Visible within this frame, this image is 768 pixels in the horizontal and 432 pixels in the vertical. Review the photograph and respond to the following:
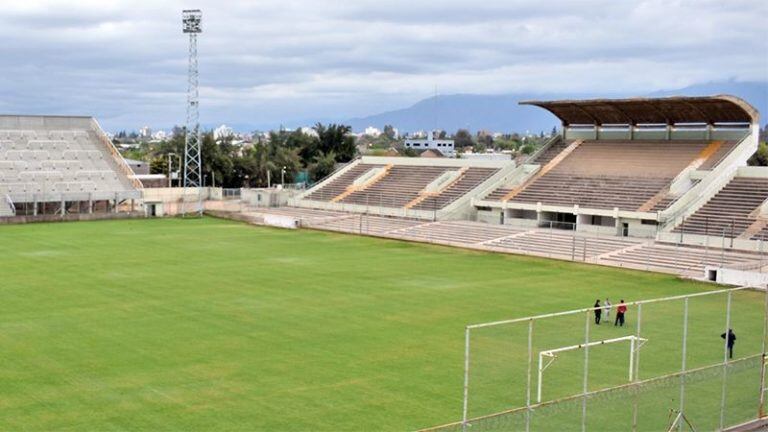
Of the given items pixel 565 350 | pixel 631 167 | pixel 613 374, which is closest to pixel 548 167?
pixel 631 167

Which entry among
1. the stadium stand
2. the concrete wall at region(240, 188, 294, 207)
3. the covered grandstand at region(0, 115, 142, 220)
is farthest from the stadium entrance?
the covered grandstand at region(0, 115, 142, 220)

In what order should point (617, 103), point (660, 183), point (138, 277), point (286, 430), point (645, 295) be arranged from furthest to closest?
point (617, 103), point (660, 183), point (138, 277), point (645, 295), point (286, 430)

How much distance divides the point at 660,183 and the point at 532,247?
12056 mm

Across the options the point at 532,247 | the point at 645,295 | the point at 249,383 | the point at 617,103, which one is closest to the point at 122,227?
the point at 532,247

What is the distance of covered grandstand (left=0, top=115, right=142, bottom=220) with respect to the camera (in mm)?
67938

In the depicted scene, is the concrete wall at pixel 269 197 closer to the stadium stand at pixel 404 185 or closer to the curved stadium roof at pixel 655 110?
the stadium stand at pixel 404 185

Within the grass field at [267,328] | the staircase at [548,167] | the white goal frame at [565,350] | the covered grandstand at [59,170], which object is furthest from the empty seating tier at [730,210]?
the covered grandstand at [59,170]

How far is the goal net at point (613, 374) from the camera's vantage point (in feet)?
54.0

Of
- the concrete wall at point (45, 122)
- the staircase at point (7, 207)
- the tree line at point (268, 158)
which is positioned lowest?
the staircase at point (7, 207)

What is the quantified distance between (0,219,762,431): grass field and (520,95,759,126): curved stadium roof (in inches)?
752

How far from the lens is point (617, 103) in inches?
2371

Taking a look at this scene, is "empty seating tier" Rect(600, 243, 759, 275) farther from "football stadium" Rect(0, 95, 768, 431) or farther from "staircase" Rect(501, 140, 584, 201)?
"staircase" Rect(501, 140, 584, 201)

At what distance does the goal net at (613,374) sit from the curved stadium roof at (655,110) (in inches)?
1281

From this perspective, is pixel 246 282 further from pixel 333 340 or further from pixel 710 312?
pixel 710 312
